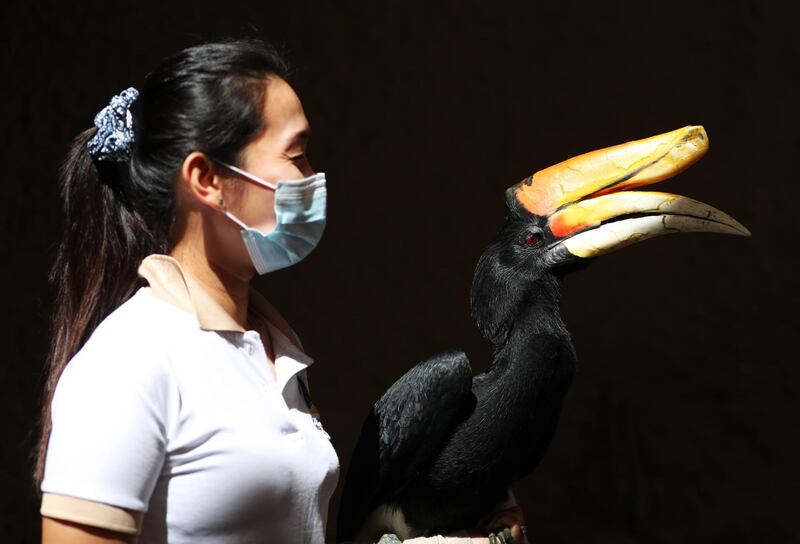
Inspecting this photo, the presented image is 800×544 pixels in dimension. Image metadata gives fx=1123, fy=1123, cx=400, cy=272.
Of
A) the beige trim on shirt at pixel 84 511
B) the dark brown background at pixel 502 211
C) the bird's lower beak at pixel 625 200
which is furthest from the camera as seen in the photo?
the dark brown background at pixel 502 211

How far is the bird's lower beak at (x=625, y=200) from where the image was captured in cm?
190

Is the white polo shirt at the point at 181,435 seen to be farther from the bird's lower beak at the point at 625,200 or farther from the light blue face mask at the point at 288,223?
the bird's lower beak at the point at 625,200

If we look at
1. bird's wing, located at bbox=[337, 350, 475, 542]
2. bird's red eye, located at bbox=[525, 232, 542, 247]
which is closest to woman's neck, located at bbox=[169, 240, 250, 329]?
bird's wing, located at bbox=[337, 350, 475, 542]

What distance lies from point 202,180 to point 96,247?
0.20 m

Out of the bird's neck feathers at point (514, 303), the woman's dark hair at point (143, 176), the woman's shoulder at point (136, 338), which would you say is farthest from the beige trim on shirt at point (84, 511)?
the bird's neck feathers at point (514, 303)

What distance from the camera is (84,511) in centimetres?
112

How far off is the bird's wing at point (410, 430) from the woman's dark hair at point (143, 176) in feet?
2.37

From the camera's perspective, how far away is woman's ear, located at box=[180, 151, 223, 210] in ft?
4.26

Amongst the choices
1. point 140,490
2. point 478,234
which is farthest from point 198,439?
point 478,234

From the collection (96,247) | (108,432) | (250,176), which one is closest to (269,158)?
(250,176)

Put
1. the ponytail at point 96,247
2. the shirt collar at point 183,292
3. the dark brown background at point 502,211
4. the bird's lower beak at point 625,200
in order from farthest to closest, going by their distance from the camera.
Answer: the dark brown background at point 502,211 < the bird's lower beak at point 625,200 < the ponytail at point 96,247 < the shirt collar at point 183,292

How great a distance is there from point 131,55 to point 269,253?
94.0 inches

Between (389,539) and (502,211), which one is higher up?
(502,211)

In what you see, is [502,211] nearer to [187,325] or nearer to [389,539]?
[389,539]
